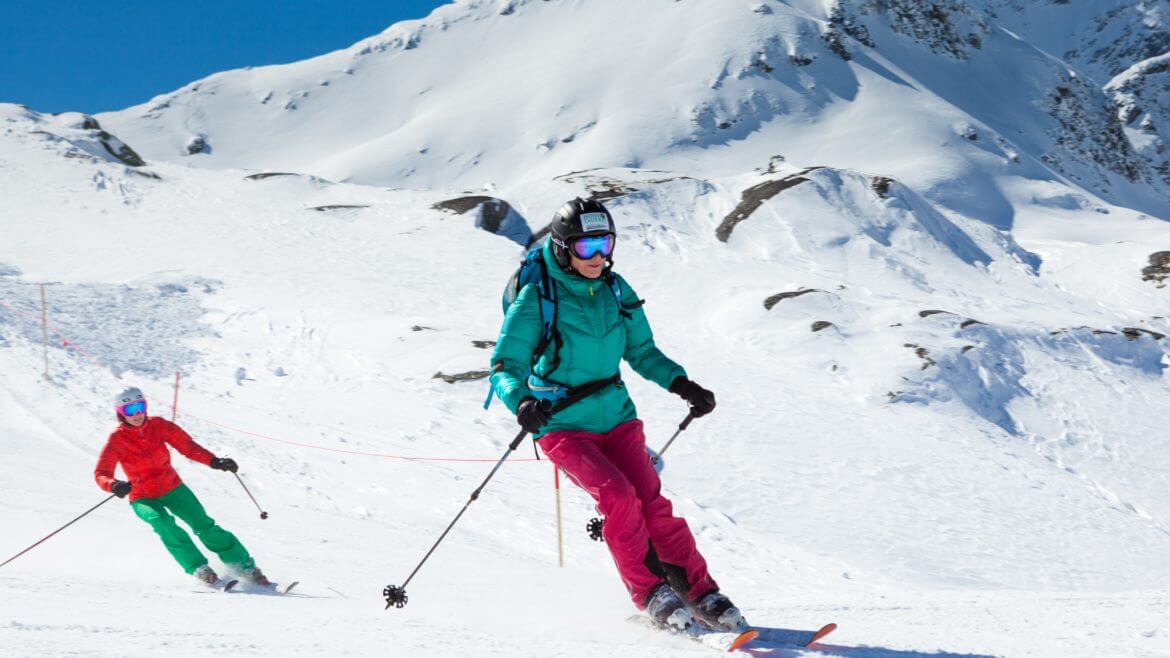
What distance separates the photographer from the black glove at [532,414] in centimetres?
414

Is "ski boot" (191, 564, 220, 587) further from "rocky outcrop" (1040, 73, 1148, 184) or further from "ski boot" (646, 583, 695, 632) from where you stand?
"rocky outcrop" (1040, 73, 1148, 184)

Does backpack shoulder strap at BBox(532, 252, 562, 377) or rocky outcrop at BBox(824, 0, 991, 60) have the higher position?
rocky outcrop at BBox(824, 0, 991, 60)

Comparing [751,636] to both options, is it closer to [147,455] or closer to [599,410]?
[599,410]

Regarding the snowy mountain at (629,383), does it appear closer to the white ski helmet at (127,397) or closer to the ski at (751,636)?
the ski at (751,636)

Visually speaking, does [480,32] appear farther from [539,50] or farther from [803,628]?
[803,628]

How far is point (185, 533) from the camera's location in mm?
6520

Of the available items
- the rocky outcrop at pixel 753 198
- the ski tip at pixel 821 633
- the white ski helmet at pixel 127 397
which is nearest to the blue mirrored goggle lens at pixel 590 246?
the ski tip at pixel 821 633

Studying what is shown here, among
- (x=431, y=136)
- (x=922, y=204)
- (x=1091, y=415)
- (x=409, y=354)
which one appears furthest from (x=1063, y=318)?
(x=431, y=136)

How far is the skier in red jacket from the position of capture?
641 cm

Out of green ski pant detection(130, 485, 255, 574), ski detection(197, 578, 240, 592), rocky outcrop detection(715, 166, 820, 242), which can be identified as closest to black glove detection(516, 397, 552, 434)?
ski detection(197, 578, 240, 592)

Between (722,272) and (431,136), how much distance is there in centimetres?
5673

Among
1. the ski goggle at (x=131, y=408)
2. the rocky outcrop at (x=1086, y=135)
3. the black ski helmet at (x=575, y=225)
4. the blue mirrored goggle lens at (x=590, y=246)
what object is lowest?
the rocky outcrop at (x=1086, y=135)

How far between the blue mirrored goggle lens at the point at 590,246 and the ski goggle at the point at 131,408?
13.2 ft

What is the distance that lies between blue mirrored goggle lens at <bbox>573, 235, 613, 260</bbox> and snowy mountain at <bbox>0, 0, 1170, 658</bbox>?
188 cm
